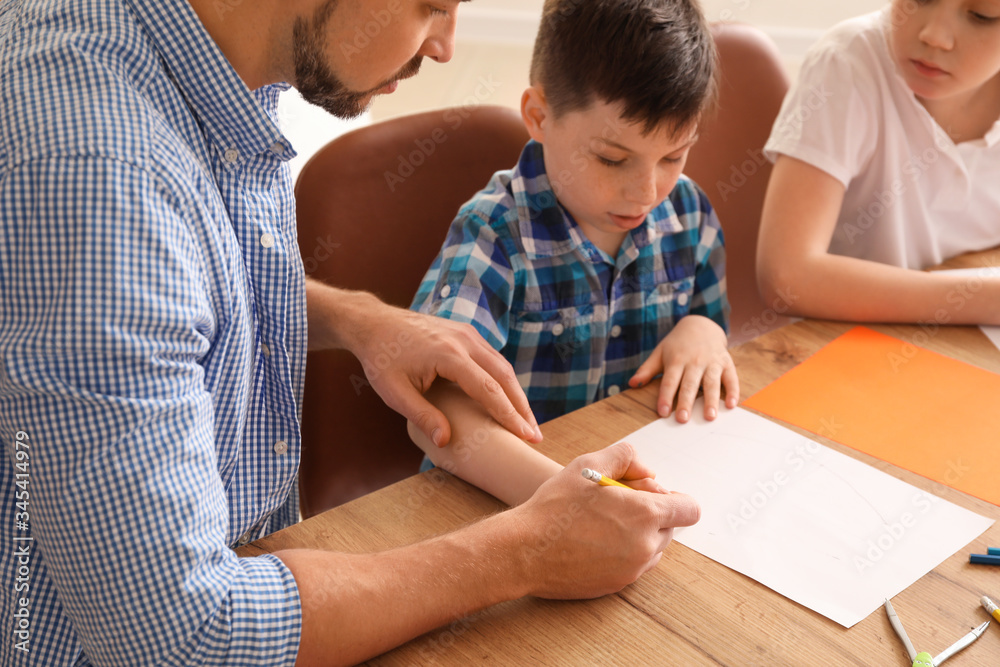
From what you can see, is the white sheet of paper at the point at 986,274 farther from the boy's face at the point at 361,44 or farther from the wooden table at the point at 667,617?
the boy's face at the point at 361,44

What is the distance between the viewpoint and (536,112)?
122cm

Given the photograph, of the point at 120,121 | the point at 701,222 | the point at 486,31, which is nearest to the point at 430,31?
the point at 120,121

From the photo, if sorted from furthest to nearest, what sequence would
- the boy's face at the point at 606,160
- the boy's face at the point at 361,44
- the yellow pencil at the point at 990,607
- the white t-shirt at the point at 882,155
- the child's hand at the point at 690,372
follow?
the white t-shirt at the point at 882,155 < the boy's face at the point at 606,160 < the child's hand at the point at 690,372 < the boy's face at the point at 361,44 < the yellow pencil at the point at 990,607

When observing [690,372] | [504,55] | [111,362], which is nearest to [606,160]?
[690,372]

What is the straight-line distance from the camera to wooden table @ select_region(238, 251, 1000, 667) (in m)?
0.66

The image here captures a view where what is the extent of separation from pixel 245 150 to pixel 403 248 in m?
0.52

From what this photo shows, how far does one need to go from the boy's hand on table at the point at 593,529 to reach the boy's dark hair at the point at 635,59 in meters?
0.54

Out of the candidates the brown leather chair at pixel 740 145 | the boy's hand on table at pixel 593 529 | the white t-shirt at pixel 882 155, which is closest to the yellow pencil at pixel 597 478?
the boy's hand on table at pixel 593 529

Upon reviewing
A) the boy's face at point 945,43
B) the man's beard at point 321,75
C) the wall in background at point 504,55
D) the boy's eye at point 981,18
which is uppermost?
the boy's eye at point 981,18

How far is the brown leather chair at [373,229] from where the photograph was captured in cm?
128

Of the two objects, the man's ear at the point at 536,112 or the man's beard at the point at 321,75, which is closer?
the man's beard at the point at 321,75

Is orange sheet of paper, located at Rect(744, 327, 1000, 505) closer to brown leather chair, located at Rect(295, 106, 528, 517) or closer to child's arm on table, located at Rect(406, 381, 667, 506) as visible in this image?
child's arm on table, located at Rect(406, 381, 667, 506)

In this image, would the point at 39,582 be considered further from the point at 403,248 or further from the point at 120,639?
the point at 403,248


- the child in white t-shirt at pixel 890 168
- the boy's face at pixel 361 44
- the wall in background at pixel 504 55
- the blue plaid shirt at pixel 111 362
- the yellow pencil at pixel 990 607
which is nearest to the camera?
the blue plaid shirt at pixel 111 362
